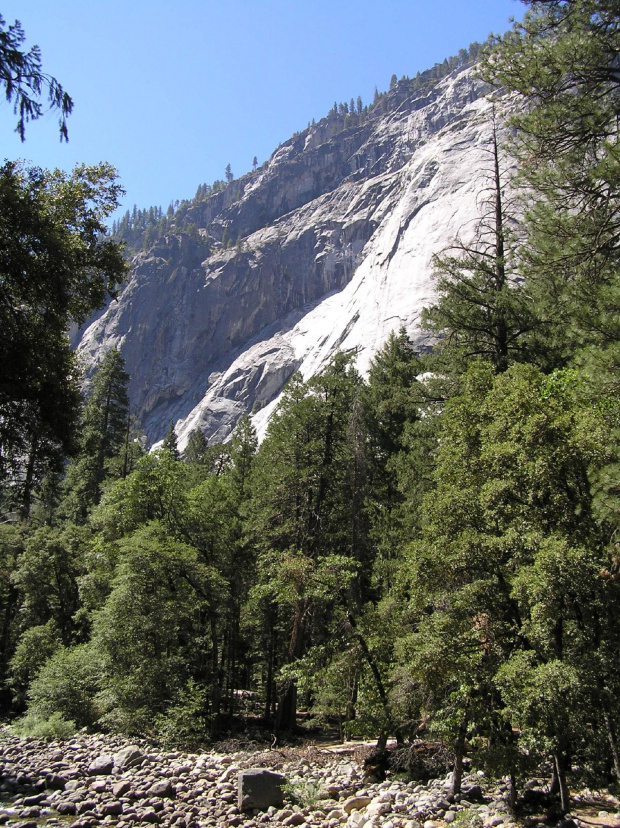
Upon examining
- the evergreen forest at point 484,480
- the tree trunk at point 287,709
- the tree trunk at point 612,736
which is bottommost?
the tree trunk at point 287,709

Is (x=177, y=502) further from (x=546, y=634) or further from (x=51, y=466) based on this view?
(x=546, y=634)

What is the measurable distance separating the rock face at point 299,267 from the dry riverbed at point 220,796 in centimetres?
5742

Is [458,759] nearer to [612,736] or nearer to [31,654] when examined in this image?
[612,736]

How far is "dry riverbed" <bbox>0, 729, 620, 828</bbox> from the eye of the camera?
28.5 ft

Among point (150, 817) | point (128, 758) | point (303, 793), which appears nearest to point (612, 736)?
point (303, 793)

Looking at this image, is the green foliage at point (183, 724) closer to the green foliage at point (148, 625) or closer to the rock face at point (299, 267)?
the green foliage at point (148, 625)

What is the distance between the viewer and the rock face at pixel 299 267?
81.7 meters

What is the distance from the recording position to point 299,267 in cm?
11494

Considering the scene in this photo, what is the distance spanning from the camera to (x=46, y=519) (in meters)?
40.2

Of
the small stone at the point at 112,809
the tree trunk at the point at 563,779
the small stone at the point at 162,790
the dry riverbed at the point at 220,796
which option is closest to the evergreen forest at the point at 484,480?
the tree trunk at the point at 563,779

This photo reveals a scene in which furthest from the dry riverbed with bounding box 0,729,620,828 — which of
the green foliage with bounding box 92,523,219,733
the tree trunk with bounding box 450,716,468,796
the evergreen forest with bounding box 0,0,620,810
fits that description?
the green foliage with bounding box 92,523,219,733

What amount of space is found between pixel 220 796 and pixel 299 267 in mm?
110374

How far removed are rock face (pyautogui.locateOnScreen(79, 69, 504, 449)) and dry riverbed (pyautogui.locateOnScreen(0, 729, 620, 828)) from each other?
57419 mm

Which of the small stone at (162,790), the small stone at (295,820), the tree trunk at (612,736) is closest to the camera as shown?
the tree trunk at (612,736)
